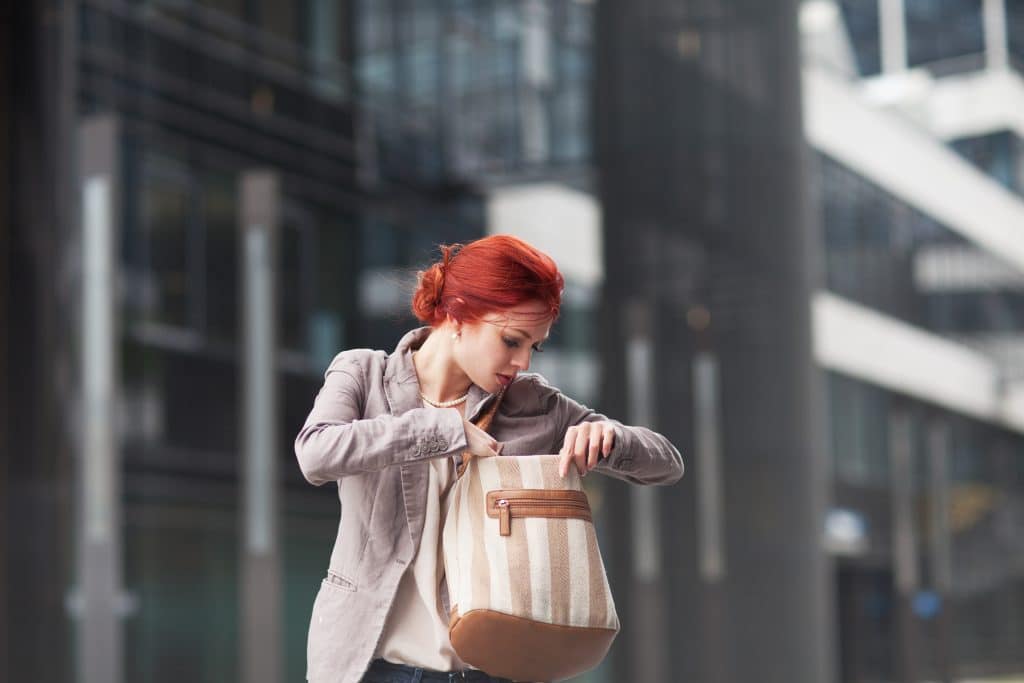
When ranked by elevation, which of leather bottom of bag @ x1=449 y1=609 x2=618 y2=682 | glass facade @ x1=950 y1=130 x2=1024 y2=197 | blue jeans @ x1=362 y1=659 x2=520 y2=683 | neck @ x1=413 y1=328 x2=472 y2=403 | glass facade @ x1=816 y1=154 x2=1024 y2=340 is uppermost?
glass facade @ x1=950 y1=130 x2=1024 y2=197

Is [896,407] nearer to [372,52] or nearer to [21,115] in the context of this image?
[372,52]

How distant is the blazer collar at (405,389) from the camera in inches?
80.9

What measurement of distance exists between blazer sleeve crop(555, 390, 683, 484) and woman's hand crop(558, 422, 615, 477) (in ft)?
0.10

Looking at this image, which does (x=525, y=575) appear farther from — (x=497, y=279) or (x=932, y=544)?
(x=932, y=544)

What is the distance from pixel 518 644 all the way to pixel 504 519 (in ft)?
0.53

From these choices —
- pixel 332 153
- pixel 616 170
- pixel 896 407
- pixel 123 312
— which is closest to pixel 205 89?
pixel 332 153

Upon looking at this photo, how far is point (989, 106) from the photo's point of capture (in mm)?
7219

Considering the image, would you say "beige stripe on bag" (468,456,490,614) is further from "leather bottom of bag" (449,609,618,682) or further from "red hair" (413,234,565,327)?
"red hair" (413,234,565,327)

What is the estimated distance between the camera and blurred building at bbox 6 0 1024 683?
6766 mm

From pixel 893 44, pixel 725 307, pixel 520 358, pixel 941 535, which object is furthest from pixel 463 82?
pixel 520 358

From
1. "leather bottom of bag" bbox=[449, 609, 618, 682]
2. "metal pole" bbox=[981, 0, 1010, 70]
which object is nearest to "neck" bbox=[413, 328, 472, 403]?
"leather bottom of bag" bbox=[449, 609, 618, 682]

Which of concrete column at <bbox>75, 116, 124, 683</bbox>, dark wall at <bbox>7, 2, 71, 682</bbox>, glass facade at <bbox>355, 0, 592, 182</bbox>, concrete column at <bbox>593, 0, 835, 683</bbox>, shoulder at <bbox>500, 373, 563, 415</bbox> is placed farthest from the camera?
glass facade at <bbox>355, 0, 592, 182</bbox>

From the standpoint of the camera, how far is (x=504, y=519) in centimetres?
191

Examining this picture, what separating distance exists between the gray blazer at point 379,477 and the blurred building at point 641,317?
184 inches
